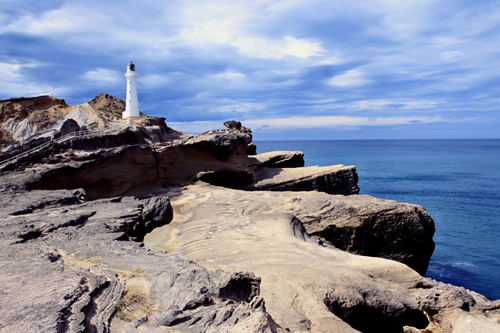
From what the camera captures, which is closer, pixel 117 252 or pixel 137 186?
pixel 117 252

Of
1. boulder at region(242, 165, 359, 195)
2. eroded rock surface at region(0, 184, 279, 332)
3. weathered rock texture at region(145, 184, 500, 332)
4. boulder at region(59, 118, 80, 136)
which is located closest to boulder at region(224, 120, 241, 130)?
boulder at region(242, 165, 359, 195)

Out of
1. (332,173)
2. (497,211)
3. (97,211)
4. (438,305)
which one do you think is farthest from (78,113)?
(497,211)

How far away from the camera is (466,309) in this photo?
6934 mm

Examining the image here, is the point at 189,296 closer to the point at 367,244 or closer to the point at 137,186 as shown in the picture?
the point at 367,244

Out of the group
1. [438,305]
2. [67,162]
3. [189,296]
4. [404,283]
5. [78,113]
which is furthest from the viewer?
[78,113]

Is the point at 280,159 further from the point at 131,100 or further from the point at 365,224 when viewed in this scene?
the point at 131,100

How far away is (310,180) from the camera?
18.2 m

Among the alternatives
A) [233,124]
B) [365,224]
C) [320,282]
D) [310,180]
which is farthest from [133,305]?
[233,124]

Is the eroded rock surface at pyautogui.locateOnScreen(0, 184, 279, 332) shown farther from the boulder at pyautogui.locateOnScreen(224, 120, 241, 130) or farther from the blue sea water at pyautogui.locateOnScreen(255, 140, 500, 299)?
the boulder at pyautogui.locateOnScreen(224, 120, 241, 130)

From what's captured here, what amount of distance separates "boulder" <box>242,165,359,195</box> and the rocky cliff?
→ 2908mm

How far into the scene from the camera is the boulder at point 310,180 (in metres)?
18.0

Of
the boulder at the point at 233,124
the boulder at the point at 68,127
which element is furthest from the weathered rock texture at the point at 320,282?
the boulder at the point at 233,124

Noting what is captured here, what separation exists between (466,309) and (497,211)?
24.4 metres

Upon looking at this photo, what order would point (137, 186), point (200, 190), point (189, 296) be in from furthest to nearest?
point (200, 190) → point (137, 186) → point (189, 296)
